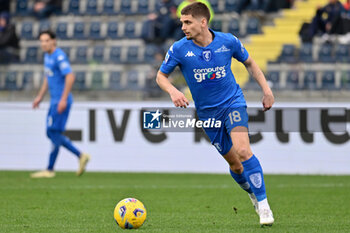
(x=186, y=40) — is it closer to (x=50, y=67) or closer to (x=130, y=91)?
(x=50, y=67)

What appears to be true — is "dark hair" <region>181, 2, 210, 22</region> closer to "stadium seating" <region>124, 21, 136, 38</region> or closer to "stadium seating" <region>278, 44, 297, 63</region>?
"stadium seating" <region>278, 44, 297, 63</region>

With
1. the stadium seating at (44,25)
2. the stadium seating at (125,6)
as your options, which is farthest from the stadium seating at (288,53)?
the stadium seating at (44,25)

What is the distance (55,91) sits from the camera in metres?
12.4

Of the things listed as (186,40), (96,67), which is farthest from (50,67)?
(186,40)

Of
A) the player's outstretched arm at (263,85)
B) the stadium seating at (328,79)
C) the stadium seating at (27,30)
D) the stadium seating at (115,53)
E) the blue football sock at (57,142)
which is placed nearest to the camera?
the player's outstretched arm at (263,85)

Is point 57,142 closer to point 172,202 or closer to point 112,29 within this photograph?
point 172,202

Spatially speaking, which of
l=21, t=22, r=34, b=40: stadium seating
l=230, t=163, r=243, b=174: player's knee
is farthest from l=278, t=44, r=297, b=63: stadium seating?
l=230, t=163, r=243, b=174: player's knee

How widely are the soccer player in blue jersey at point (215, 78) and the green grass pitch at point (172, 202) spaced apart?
62cm

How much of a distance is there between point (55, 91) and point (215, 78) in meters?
6.25

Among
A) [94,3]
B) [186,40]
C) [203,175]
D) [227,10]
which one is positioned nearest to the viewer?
[186,40]

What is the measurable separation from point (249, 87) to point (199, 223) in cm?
790

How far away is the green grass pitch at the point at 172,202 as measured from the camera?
6531 mm

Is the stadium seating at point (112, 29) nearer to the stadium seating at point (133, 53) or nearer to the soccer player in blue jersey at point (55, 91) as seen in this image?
the stadium seating at point (133, 53)

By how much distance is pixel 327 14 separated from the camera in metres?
15.9
